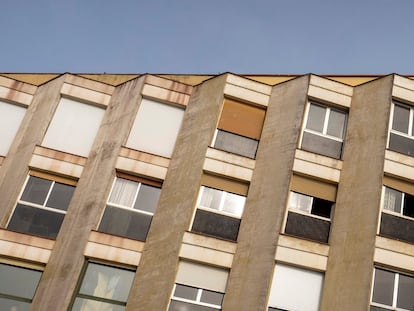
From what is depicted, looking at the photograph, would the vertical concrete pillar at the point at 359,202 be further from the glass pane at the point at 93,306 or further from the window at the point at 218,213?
the glass pane at the point at 93,306

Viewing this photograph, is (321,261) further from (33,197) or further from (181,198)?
(33,197)

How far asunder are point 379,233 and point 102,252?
6810 millimetres

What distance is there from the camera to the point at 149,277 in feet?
39.2

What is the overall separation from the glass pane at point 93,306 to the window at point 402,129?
27.1ft

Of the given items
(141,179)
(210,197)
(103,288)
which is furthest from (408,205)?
(103,288)

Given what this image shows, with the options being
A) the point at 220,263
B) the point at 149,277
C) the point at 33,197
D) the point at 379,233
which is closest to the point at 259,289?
the point at 220,263

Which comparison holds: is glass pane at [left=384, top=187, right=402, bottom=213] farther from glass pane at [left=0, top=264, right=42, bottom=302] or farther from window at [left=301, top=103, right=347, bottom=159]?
glass pane at [left=0, top=264, right=42, bottom=302]

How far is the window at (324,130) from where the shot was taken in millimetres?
13852

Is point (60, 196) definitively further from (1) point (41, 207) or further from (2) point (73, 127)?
(2) point (73, 127)

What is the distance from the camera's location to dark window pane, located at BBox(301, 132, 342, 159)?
544 inches

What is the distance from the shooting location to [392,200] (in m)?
12.9

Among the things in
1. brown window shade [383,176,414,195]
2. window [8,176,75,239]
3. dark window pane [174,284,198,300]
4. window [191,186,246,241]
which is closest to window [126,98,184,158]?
window [191,186,246,241]

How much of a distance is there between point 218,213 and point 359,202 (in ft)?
11.6

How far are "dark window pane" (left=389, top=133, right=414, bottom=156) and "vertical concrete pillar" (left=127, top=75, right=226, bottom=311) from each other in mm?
4842
